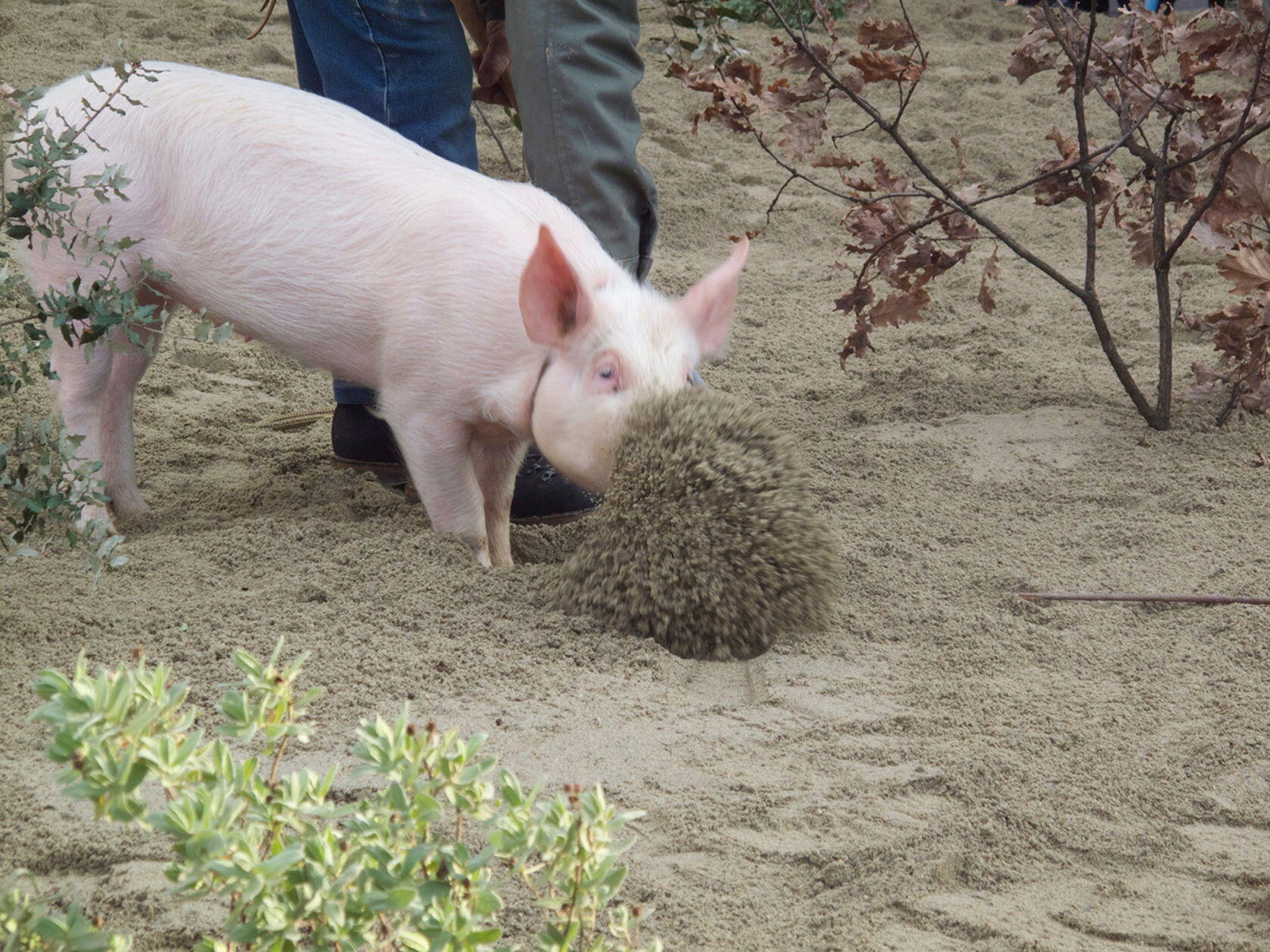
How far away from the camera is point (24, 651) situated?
231cm

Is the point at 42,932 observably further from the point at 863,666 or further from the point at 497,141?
the point at 497,141

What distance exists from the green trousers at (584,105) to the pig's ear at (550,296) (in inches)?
23.2

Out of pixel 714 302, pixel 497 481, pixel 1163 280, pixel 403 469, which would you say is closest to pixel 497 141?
pixel 403 469

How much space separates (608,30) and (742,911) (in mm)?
2161

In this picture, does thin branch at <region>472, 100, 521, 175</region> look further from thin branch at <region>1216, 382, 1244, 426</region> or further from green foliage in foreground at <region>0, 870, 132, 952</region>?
green foliage in foreground at <region>0, 870, 132, 952</region>

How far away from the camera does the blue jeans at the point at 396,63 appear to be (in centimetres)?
334

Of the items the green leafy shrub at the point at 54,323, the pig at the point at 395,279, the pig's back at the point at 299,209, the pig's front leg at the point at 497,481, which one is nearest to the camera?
the green leafy shrub at the point at 54,323

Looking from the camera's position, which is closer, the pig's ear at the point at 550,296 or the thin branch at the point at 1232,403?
the pig's ear at the point at 550,296

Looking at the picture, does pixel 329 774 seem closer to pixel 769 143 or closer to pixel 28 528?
pixel 28 528

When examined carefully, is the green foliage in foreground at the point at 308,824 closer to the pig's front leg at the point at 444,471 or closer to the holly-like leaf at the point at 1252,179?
the pig's front leg at the point at 444,471

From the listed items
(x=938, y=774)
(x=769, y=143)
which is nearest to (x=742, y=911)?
(x=938, y=774)

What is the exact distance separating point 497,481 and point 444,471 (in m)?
0.26

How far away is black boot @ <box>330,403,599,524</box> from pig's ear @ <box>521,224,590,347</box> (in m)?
0.82

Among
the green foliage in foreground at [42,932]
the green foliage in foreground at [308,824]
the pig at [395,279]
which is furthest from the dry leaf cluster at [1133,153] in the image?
the green foliage in foreground at [42,932]
